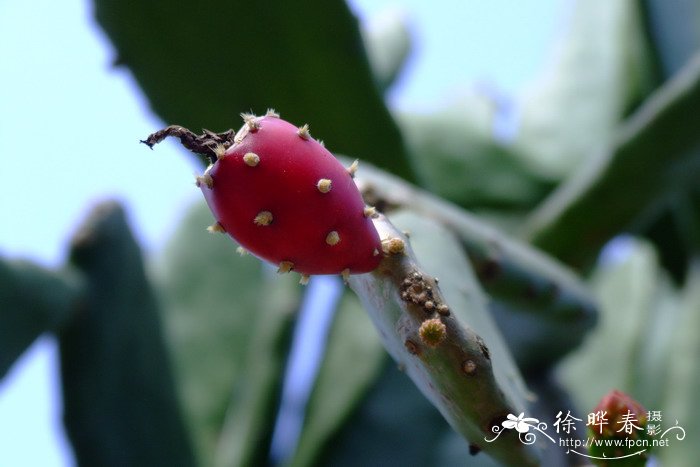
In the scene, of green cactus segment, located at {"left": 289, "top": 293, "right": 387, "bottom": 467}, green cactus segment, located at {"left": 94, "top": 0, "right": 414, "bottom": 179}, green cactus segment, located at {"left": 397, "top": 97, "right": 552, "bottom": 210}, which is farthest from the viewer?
green cactus segment, located at {"left": 397, "top": 97, "right": 552, "bottom": 210}

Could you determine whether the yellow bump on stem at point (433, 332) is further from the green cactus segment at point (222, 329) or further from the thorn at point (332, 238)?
the green cactus segment at point (222, 329)

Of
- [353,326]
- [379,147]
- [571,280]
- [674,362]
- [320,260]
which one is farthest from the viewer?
[353,326]

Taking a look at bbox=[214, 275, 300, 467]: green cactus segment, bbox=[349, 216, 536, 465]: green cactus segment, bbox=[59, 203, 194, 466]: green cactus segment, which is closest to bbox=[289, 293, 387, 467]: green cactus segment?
bbox=[214, 275, 300, 467]: green cactus segment

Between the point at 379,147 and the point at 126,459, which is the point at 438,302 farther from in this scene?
the point at 126,459

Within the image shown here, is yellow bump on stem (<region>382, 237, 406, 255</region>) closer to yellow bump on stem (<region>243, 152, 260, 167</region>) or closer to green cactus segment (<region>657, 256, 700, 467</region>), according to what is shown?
yellow bump on stem (<region>243, 152, 260, 167</region>)

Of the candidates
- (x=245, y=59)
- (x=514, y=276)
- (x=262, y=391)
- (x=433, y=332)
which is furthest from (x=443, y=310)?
(x=262, y=391)

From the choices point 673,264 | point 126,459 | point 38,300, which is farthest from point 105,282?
point 673,264
